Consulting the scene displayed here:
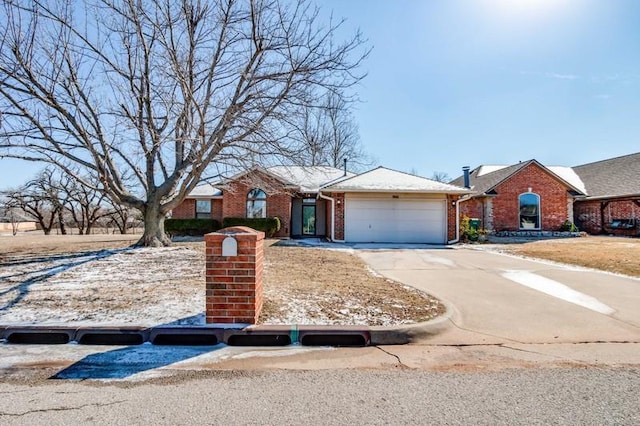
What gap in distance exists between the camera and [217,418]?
236 centimetres

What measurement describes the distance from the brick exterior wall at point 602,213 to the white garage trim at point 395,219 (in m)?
11.9

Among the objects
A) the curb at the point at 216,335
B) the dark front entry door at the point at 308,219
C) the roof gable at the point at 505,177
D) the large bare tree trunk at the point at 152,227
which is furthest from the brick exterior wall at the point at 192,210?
the curb at the point at 216,335

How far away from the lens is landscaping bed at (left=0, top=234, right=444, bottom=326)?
4.33m

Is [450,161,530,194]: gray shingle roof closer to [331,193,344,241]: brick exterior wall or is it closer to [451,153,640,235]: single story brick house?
[451,153,640,235]: single story brick house

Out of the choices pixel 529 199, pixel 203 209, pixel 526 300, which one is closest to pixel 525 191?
pixel 529 199

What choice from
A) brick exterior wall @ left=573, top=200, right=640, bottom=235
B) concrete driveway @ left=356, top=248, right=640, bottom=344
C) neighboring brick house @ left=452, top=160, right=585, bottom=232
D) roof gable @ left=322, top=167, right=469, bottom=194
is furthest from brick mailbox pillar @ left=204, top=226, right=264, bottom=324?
brick exterior wall @ left=573, top=200, right=640, bottom=235

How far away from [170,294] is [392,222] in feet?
38.4

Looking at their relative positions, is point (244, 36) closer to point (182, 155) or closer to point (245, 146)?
point (245, 146)

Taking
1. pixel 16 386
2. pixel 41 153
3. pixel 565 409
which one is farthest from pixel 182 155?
pixel 565 409

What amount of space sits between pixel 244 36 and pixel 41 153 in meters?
6.39

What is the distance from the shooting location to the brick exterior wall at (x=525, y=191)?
65.6 ft

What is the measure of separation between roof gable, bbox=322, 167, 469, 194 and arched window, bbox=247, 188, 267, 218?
439 cm

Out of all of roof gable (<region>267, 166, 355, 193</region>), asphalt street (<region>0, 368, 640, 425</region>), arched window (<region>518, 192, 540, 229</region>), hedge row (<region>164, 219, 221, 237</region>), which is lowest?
asphalt street (<region>0, 368, 640, 425</region>)

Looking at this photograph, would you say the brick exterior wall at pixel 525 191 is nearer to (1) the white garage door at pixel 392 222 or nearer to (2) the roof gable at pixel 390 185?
(2) the roof gable at pixel 390 185
